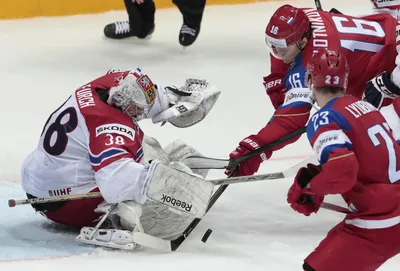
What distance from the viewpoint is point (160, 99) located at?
12.4ft

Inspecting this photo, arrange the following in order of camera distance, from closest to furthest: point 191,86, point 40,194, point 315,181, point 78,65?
point 315,181, point 40,194, point 191,86, point 78,65

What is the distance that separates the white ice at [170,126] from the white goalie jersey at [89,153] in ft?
0.71

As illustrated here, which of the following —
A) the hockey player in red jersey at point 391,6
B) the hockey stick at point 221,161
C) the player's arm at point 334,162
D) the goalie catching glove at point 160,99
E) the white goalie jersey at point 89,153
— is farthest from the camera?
the hockey player in red jersey at point 391,6

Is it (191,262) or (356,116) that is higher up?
(356,116)

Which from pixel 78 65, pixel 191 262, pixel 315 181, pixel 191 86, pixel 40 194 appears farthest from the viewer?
pixel 78 65

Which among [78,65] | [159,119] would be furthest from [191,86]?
[78,65]

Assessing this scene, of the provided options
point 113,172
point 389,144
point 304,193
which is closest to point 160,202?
point 113,172

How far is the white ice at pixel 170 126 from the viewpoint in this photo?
3387 millimetres

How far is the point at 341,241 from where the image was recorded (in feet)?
9.55

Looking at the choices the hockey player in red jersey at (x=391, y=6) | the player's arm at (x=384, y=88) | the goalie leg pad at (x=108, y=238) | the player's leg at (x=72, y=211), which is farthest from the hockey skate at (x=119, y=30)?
the goalie leg pad at (x=108, y=238)

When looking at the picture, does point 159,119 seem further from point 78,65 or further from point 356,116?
point 78,65

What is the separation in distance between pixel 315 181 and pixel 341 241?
23 centimetres

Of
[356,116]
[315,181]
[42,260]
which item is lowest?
[42,260]

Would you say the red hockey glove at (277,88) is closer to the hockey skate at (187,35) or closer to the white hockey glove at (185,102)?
the white hockey glove at (185,102)
